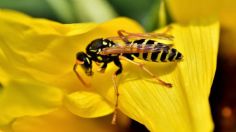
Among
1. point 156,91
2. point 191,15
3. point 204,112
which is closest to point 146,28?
point 191,15

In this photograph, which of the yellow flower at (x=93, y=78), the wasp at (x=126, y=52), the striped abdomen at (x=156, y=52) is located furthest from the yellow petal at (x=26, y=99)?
the striped abdomen at (x=156, y=52)

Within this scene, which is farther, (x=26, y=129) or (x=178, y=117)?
(x=26, y=129)

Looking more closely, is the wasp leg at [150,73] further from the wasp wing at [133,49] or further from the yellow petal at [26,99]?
the yellow petal at [26,99]

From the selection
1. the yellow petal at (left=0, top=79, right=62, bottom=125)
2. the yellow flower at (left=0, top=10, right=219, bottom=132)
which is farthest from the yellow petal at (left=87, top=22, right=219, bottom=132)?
the yellow petal at (left=0, top=79, right=62, bottom=125)

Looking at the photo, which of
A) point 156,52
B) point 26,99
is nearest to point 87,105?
point 26,99

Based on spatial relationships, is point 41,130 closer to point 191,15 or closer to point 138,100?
Result: point 138,100

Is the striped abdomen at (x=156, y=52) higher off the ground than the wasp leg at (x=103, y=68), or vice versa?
the striped abdomen at (x=156, y=52)

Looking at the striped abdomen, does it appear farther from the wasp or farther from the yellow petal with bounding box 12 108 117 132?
the yellow petal with bounding box 12 108 117 132
